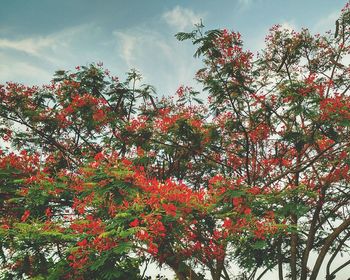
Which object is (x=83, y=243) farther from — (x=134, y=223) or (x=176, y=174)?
(x=176, y=174)

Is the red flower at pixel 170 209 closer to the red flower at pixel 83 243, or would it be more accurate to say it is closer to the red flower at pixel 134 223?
the red flower at pixel 134 223

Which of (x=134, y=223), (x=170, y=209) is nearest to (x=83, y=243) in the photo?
(x=134, y=223)

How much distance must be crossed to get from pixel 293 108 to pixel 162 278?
9.99 metres

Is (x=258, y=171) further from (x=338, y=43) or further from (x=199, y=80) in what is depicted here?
(x=338, y=43)

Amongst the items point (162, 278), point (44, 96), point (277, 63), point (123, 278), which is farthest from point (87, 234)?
point (162, 278)

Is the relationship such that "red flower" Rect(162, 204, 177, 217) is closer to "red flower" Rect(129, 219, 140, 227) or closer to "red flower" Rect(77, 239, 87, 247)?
"red flower" Rect(129, 219, 140, 227)

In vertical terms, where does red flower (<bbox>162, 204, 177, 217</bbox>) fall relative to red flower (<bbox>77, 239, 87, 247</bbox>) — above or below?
above

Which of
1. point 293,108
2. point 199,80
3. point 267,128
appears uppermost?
point 199,80

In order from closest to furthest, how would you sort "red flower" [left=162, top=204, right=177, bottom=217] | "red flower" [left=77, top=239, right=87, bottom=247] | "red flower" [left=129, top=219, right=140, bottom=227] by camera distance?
"red flower" [left=129, top=219, right=140, bottom=227], "red flower" [left=77, top=239, right=87, bottom=247], "red flower" [left=162, top=204, right=177, bottom=217]

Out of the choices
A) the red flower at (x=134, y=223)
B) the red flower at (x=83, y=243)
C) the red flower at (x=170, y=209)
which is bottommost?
the red flower at (x=83, y=243)

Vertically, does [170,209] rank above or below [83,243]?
above

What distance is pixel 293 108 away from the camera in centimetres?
854

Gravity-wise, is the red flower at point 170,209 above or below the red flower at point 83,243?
above

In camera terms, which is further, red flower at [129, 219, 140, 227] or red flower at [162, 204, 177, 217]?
red flower at [162, 204, 177, 217]
